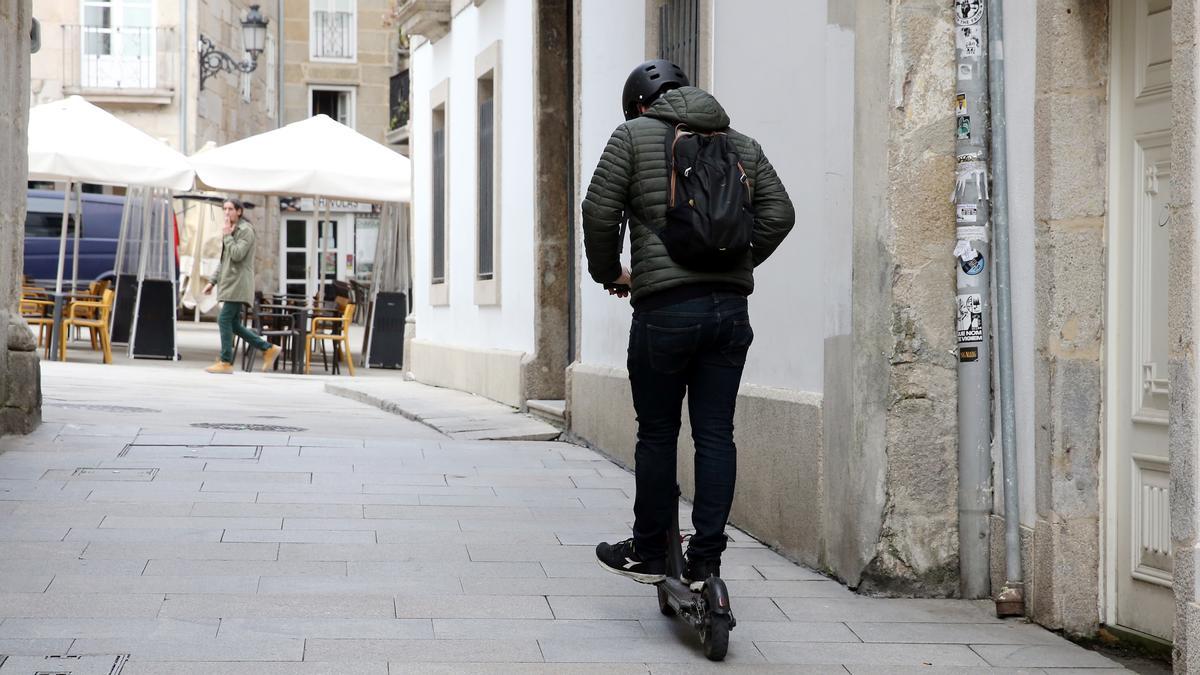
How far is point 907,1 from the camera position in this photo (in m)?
6.02

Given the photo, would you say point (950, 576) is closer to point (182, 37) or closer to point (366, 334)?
point (366, 334)

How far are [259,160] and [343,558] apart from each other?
13223 millimetres

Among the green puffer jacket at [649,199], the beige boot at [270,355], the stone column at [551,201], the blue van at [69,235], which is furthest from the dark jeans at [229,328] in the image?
the green puffer jacket at [649,199]

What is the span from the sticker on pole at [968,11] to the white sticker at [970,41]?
2cm

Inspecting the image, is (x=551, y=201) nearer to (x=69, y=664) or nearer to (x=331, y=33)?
(x=69, y=664)

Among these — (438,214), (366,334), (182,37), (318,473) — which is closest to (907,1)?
(318,473)

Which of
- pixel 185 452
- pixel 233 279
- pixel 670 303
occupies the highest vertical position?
pixel 233 279

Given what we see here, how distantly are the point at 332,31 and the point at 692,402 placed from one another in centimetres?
3875

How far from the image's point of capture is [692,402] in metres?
5.21

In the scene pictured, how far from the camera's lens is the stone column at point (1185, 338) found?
4418 millimetres

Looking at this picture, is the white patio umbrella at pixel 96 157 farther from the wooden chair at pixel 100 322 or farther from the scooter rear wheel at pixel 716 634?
the scooter rear wheel at pixel 716 634

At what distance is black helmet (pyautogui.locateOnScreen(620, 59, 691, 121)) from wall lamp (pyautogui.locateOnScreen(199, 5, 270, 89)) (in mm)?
24542

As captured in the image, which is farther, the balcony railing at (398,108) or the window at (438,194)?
the balcony railing at (398,108)

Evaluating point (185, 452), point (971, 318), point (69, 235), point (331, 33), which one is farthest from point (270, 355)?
point (331, 33)
